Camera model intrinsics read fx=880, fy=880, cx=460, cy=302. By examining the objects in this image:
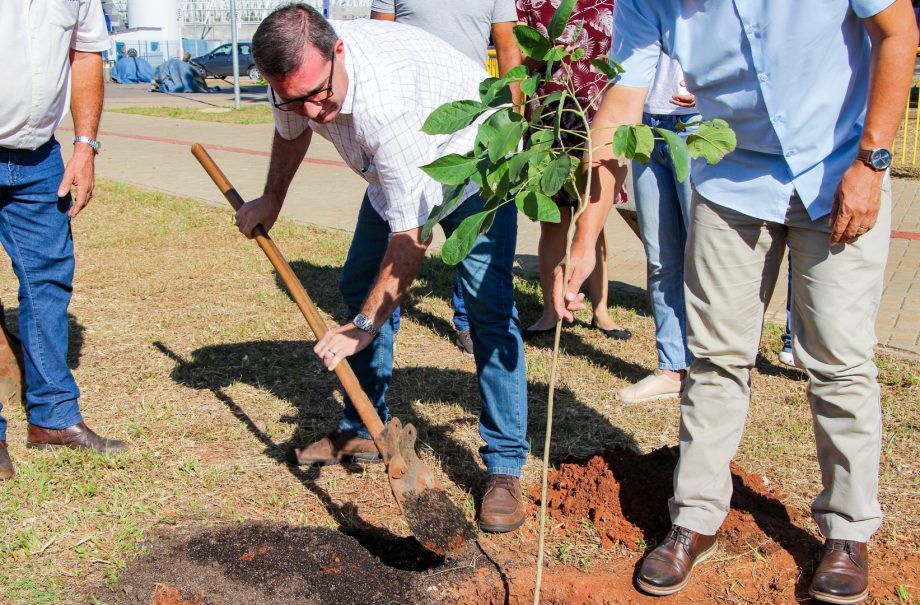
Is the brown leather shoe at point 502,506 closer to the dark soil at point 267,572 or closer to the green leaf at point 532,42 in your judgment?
the dark soil at point 267,572

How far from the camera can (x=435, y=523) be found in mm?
2758

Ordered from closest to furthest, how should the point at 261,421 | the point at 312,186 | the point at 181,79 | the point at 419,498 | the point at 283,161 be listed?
the point at 419,498 < the point at 283,161 < the point at 261,421 < the point at 312,186 < the point at 181,79

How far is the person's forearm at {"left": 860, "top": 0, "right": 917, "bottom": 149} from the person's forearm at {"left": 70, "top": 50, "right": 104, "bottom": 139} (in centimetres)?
291

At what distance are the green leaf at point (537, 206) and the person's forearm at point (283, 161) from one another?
4.46 ft

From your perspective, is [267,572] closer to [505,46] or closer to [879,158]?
[879,158]

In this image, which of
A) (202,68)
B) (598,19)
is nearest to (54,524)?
(598,19)

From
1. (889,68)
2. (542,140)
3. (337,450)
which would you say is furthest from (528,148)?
(337,450)

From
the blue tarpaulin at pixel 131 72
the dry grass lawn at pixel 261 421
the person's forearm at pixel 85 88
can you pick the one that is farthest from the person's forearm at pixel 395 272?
the blue tarpaulin at pixel 131 72

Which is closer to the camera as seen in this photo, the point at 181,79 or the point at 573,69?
the point at 573,69

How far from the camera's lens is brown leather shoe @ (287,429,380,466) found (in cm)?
351

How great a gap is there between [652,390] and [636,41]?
78.0 inches

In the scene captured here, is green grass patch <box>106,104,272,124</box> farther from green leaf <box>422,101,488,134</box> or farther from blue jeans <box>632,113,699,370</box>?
green leaf <box>422,101,488,134</box>

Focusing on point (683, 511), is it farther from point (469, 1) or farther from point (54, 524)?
point (469, 1)

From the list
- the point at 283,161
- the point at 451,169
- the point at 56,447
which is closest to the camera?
the point at 451,169
